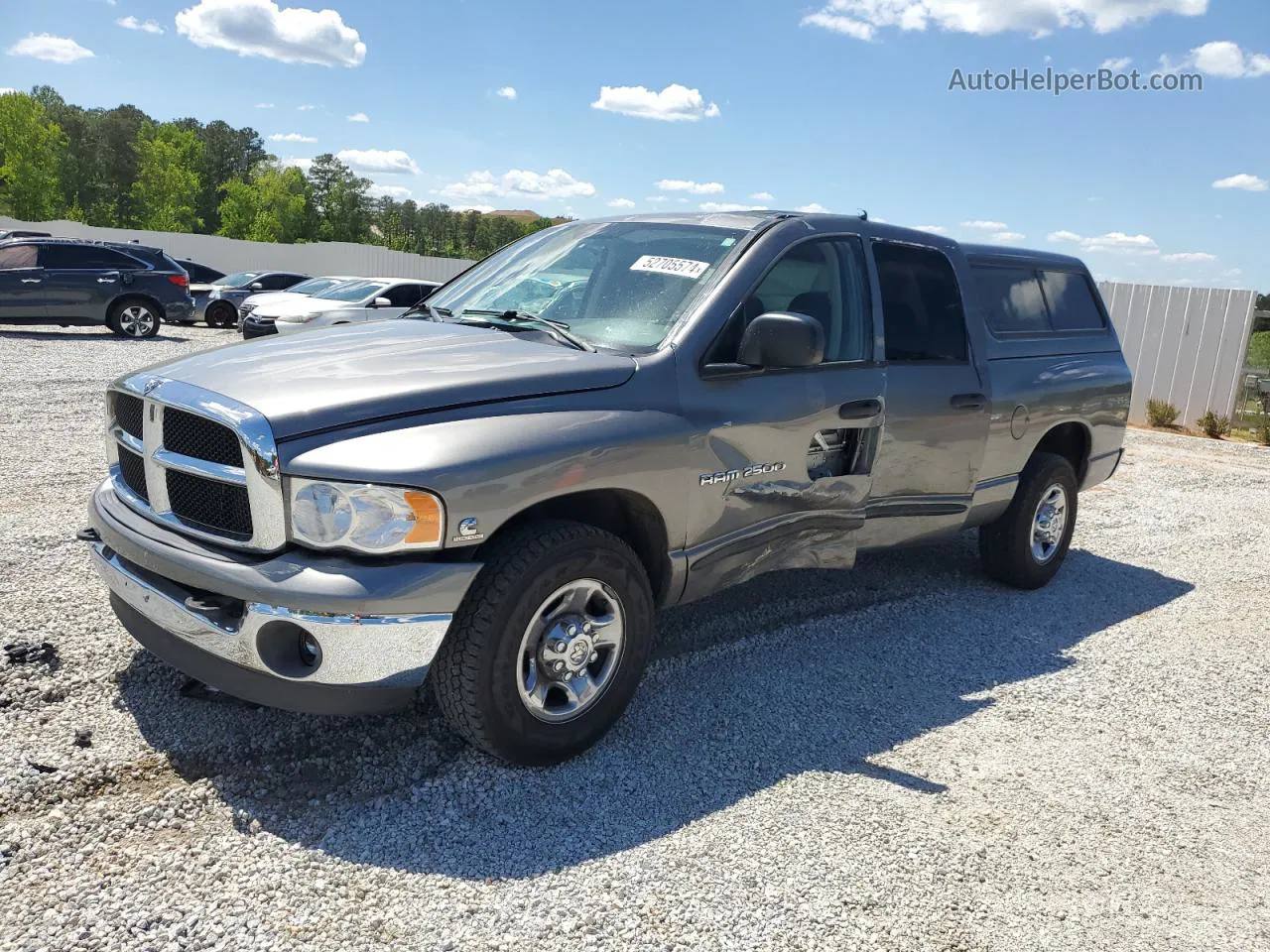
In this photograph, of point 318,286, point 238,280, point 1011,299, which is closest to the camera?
point 1011,299

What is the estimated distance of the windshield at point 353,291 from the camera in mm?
15539

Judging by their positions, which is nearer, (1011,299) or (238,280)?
(1011,299)

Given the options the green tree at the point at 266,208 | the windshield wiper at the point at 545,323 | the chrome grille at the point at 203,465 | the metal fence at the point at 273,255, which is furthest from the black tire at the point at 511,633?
the green tree at the point at 266,208

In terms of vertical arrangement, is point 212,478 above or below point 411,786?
above

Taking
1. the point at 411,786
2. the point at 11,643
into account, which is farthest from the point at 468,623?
the point at 11,643

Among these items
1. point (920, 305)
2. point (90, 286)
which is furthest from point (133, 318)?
point (920, 305)

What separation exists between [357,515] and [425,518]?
0.19 m

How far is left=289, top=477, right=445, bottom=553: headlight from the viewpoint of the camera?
9.15 ft

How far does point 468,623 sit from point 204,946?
3.52 feet

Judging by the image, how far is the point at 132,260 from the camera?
1688cm

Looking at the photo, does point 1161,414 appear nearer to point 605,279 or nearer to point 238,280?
point 605,279

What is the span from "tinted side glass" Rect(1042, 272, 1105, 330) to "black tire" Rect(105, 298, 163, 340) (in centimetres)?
1566

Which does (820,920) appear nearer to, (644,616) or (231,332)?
(644,616)

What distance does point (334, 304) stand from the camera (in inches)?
582
